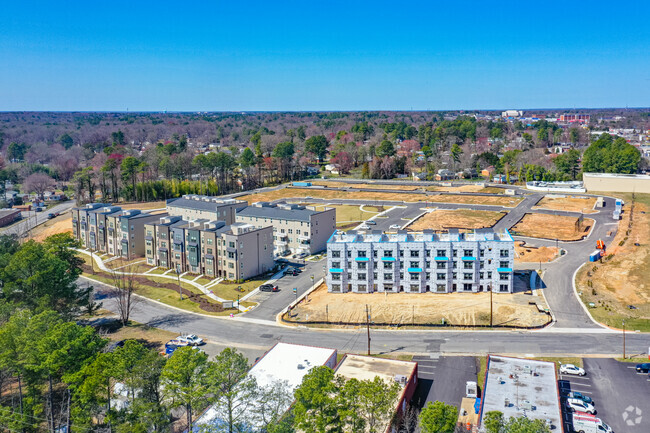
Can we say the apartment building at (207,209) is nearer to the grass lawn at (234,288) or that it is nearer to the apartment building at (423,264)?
the grass lawn at (234,288)

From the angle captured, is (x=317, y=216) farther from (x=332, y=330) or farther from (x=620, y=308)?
(x=620, y=308)

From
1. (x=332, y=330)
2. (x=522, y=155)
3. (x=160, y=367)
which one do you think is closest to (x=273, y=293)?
(x=332, y=330)

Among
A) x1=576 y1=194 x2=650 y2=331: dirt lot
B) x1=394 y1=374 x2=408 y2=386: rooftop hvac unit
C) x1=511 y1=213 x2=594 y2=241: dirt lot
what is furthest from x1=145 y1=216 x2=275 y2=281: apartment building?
x1=511 y1=213 x2=594 y2=241: dirt lot

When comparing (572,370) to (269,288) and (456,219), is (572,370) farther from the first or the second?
(456,219)

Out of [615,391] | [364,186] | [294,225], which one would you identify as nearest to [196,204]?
[294,225]

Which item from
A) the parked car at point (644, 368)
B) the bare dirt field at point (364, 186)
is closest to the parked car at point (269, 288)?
the parked car at point (644, 368)

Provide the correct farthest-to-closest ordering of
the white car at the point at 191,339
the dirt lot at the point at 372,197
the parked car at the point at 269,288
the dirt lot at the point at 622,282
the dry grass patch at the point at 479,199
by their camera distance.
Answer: the dirt lot at the point at 372,197 → the dry grass patch at the point at 479,199 → the parked car at the point at 269,288 → the dirt lot at the point at 622,282 → the white car at the point at 191,339
